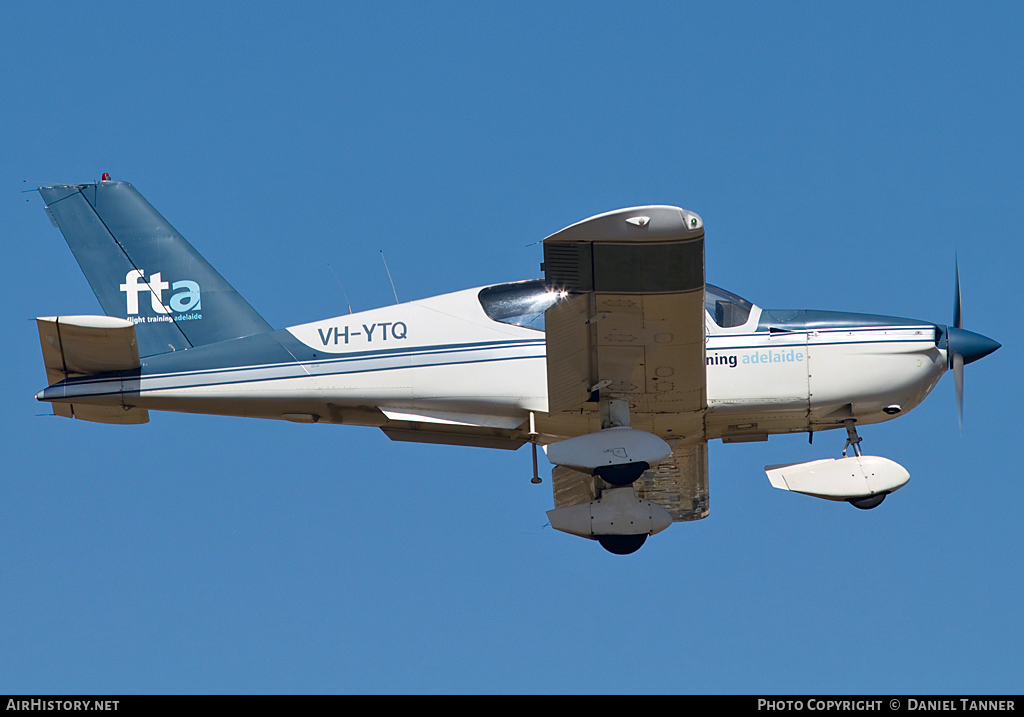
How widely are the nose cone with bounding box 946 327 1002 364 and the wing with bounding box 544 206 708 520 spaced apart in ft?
9.46

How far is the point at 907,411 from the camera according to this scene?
42.8ft

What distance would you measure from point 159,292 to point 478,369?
160 inches

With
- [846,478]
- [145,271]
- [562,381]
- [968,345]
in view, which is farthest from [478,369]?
[968,345]

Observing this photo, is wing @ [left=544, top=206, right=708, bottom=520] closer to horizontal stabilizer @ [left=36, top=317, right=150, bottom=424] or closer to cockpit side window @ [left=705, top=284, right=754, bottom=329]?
cockpit side window @ [left=705, top=284, right=754, bottom=329]

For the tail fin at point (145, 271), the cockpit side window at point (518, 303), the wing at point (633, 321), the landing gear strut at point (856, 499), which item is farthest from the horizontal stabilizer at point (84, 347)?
the landing gear strut at point (856, 499)

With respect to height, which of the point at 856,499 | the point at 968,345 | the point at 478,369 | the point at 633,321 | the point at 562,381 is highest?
the point at 633,321

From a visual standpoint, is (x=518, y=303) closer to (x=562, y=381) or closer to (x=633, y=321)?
(x=562, y=381)

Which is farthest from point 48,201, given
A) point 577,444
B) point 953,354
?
point 953,354

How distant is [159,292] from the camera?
45.8 ft

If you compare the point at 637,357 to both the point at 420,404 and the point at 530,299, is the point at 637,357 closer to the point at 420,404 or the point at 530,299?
the point at 530,299

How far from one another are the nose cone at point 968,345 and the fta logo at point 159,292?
8.42m

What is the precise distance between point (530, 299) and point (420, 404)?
63.6 inches

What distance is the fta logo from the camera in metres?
13.8
